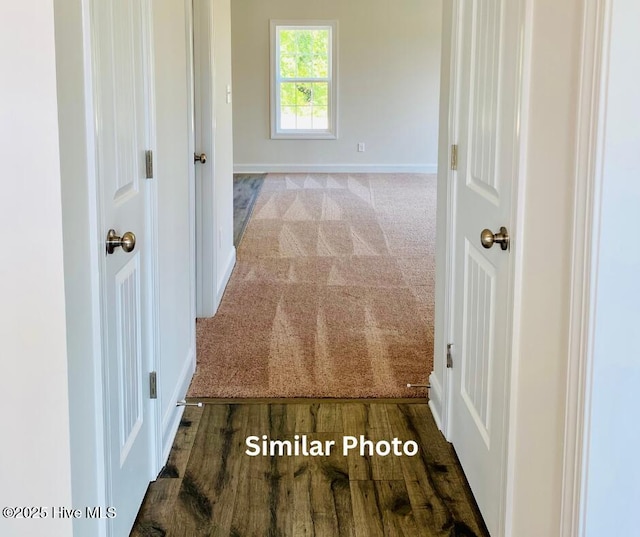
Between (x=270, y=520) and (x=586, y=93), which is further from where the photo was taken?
(x=270, y=520)

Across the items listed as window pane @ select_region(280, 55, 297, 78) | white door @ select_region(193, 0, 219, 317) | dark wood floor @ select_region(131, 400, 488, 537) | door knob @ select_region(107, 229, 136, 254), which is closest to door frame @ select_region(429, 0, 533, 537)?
dark wood floor @ select_region(131, 400, 488, 537)

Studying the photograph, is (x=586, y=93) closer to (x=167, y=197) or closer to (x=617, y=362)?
(x=617, y=362)

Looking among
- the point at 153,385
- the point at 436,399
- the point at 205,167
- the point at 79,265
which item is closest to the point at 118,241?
the point at 79,265

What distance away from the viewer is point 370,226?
277 inches

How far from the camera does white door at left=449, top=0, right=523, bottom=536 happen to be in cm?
193

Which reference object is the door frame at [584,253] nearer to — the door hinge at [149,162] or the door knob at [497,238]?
the door knob at [497,238]

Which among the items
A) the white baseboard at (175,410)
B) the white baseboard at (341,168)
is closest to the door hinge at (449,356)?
the white baseboard at (175,410)

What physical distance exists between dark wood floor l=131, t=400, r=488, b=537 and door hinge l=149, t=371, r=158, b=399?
10.6 inches

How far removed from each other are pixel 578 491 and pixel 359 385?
1.85 m

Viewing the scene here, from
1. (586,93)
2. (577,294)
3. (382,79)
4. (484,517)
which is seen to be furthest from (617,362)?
(382,79)

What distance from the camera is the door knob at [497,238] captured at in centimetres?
191

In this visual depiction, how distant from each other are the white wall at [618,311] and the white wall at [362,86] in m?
9.48

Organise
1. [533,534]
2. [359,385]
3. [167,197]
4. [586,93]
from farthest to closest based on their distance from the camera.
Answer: [359,385] → [167,197] → [533,534] → [586,93]

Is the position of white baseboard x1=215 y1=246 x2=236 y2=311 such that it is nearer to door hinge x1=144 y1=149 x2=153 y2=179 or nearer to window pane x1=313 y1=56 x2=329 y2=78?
door hinge x1=144 y1=149 x2=153 y2=179
